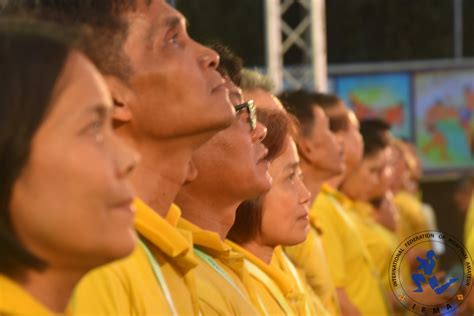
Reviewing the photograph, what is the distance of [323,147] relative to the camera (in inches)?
236

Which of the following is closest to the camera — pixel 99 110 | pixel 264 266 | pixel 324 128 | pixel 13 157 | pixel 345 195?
pixel 13 157

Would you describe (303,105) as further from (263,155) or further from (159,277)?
(159,277)

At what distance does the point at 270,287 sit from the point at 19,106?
86.3 inches

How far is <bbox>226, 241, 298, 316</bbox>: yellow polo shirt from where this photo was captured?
12.8ft

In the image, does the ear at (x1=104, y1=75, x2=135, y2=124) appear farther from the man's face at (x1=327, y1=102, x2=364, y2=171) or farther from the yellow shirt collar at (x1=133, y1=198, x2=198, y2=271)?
the man's face at (x1=327, y1=102, x2=364, y2=171)

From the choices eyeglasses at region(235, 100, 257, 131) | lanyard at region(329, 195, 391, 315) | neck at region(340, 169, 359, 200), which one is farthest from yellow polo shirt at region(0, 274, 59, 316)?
neck at region(340, 169, 359, 200)

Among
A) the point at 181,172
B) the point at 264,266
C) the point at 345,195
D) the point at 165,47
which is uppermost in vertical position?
the point at 165,47

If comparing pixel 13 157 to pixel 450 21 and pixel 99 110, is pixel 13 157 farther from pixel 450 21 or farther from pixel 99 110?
pixel 450 21

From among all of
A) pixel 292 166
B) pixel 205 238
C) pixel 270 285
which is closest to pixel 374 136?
pixel 292 166

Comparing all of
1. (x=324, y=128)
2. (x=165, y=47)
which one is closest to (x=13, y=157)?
(x=165, y=47)

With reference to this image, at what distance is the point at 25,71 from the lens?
6.36 feet

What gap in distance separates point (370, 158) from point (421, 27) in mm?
9730

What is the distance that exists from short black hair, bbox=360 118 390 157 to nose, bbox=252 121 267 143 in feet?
14.3

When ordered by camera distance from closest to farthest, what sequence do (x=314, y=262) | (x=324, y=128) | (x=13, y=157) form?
(x=13, y=157), (x=314, y=262), (x=324, y=128)
